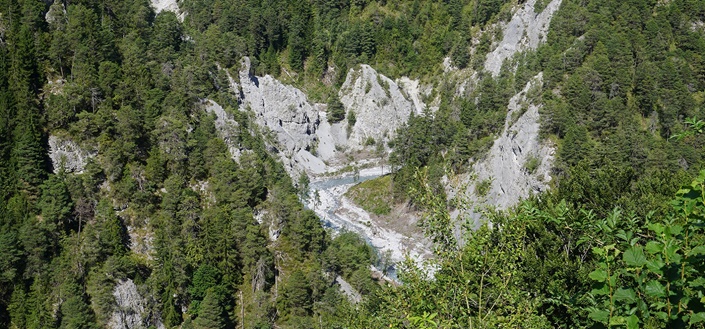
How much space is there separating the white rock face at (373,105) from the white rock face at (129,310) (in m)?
81.2

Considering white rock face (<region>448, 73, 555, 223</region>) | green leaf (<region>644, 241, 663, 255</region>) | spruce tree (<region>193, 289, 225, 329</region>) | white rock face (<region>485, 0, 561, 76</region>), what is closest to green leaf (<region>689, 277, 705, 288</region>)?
green leaf (<region>644, 241, 663, 255</region>)

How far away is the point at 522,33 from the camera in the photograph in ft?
399

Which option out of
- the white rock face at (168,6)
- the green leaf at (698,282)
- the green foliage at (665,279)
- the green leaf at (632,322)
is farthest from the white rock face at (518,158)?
the white rock face at (168,6)

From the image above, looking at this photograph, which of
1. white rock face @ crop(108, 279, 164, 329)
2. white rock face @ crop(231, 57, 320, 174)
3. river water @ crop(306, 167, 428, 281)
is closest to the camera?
white rock face @ crop(108, 279, 164, 329)

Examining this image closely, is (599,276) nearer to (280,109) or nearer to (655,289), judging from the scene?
(655,289)

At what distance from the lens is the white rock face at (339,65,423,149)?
13188 centimetres

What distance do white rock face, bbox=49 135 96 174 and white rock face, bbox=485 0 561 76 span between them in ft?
298

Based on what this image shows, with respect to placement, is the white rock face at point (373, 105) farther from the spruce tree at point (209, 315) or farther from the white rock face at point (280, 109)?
the spruce tree at point (209, 315)

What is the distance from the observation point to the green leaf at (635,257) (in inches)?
209

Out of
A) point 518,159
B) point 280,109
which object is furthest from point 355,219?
point 280,109

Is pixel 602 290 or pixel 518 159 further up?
pixel 602 290

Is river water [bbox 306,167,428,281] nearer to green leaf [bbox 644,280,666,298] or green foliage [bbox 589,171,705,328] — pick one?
green foliage [bbox 589,171,705,328]

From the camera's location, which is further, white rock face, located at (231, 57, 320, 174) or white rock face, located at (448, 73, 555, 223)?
white rock face, located at (231, 57, 320, 174)

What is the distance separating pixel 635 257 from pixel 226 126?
81.0 meters
